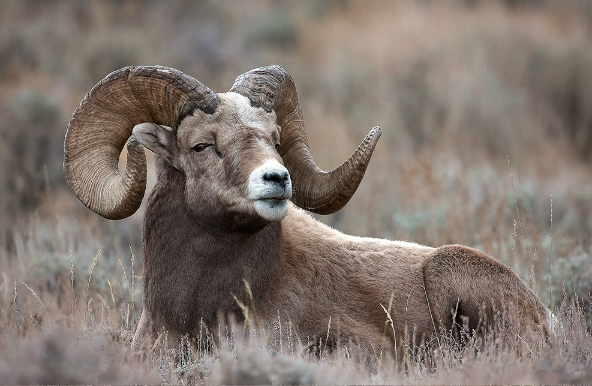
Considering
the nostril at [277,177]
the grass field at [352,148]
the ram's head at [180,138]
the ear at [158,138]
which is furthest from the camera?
the ear at [158,138]

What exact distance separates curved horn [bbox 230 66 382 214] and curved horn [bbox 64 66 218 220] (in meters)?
0.46

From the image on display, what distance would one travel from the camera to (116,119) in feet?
22.8

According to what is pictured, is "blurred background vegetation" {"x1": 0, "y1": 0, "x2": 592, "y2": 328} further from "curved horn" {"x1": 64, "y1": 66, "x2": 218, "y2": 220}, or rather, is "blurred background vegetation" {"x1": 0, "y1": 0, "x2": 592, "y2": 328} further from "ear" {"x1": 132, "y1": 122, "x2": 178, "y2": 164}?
"ear" {"x1": 132, "y1": 122, "x2": 178, "y2": 164}

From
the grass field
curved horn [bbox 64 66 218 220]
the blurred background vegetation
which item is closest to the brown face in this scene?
curved horn [bbox 64 66 218 220]

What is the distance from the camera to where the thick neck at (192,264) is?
22.2ft

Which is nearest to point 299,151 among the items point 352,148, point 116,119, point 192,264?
point 192,264

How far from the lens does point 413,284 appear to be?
7.66 m

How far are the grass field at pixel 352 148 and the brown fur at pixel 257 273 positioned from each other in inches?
11.7

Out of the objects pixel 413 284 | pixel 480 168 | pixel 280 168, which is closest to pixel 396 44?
pixel 480 168

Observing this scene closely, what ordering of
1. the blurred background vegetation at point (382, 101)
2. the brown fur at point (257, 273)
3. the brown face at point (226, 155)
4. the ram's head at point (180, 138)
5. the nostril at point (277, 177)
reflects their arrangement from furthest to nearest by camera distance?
the blurred background vegetation at point (382, 101) < the brown fur at point (257, 273) < the ram's head at point (180, 138) < the brown face at point (226, 155) < the nostril at point (277, 177)

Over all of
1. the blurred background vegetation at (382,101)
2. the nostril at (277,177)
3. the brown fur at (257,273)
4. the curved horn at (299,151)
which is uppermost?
the blurred background vegetation at (382,101)

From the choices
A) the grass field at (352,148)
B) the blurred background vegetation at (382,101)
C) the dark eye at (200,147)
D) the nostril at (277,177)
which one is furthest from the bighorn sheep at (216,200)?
the blurred background vegetation at (382,101)

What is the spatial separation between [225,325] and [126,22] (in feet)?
72.7

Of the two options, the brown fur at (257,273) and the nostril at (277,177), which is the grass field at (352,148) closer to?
the brown fur at (257,273)
